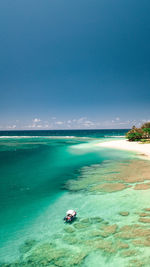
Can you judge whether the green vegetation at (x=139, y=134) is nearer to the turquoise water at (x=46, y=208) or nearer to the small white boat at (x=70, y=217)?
the turquoise water at (x=46, y=208)

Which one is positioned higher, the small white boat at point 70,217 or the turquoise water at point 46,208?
the small white boat at point 70,217

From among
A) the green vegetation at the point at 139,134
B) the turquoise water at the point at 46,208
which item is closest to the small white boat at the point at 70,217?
the turquoise water at the point at 46,208

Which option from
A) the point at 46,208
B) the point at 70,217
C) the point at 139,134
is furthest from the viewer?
the point at 139,134

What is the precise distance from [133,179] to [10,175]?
1510 cm

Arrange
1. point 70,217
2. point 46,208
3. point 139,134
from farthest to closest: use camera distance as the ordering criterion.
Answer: point 139,134 → point 46,208 → point 70,217

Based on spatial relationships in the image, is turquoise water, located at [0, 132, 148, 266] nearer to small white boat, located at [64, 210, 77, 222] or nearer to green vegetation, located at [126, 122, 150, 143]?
small white boat, located at [64, 210, 77, 222]

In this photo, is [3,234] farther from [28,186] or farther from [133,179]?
[133,179]

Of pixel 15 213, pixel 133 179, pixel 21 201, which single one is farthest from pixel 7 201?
pixel 133 179

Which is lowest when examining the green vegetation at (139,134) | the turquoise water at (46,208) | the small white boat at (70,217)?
the turquoise water at (46,208)

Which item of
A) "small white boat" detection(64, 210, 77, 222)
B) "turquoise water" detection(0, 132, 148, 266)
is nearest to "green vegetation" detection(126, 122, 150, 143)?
"turquoise water" detection(0, 132, 148, 266)

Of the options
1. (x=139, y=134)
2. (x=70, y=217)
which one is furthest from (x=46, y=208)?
(x=139, y=134)

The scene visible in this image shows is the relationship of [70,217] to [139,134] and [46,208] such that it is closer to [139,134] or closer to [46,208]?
[46,208]

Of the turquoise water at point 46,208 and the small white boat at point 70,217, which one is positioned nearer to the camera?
the turquoise water at point 46,208

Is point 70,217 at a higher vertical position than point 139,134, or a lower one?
lower
